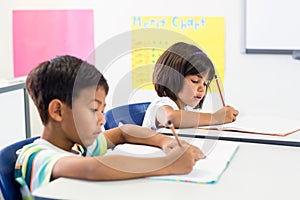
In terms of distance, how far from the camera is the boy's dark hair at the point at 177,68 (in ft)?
6.26

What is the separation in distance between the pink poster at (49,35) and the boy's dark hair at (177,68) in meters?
0.96

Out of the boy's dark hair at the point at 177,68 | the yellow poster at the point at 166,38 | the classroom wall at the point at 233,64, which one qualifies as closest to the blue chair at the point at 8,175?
the boy's dark hair at the point at 177,68

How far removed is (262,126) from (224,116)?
6.4 inches

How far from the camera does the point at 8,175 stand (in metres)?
1.16

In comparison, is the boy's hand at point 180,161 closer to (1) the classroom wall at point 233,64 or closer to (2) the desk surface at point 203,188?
(2) the desk surface at point 203,188

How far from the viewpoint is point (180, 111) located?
1.75 meters

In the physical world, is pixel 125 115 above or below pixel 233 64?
below

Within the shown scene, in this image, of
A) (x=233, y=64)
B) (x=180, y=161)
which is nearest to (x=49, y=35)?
(x=233, y=64)

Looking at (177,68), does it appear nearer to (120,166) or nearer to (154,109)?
(154,109)

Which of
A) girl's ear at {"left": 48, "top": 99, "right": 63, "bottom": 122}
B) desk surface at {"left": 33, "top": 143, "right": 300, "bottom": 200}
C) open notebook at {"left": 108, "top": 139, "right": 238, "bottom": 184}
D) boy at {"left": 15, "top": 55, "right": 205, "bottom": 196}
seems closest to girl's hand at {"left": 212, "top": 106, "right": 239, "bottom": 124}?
open notebook at {"left": 108, "top": 139, "right": 238, "bottom": 184}

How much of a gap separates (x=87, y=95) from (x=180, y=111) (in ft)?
1.81

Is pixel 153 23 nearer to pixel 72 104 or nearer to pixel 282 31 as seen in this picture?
pixel 282 31

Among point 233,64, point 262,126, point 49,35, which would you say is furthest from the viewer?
point 49,35

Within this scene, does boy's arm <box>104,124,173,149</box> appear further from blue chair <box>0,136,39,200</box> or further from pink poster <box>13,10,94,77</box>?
pink poster <box>13,10,94,77</box>
